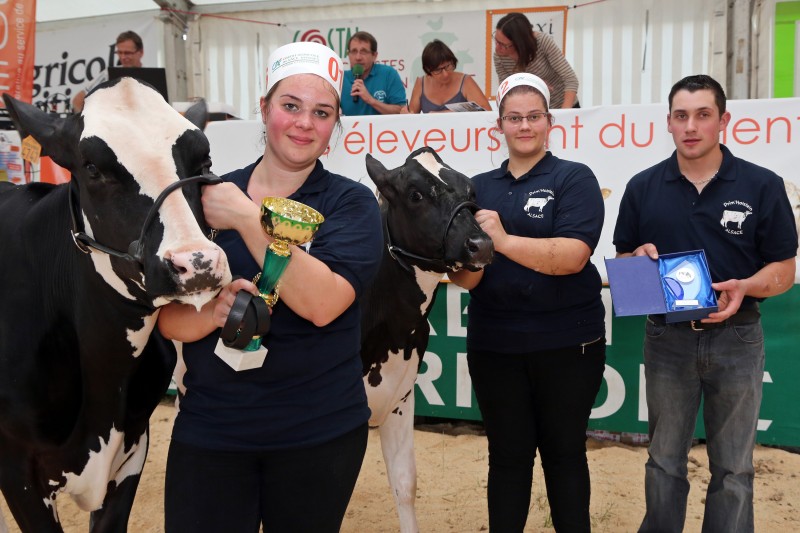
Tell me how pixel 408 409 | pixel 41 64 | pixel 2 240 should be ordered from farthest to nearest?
pixel 41 64 → pixel 408 409 → pixel 2 240

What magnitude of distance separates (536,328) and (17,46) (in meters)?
4.16

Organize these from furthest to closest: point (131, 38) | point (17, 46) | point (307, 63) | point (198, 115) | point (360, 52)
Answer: point (131, 38) → point (360, 52) → point (17, 46) → point (198, 115) → point (307, 63)

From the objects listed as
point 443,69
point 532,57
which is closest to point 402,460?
point 532,57

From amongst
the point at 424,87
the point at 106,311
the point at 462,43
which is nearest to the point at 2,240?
the point at 106,311

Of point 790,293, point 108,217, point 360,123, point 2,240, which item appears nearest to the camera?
point 108,217

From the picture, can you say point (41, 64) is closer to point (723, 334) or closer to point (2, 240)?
point (2, 240)

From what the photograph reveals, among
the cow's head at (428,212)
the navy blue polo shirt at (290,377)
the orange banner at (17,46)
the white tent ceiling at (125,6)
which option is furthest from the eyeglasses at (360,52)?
the navy blue polo shirt at (290,377)

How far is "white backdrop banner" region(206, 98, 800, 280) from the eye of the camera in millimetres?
4211

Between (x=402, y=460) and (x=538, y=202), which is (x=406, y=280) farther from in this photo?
(x=402, y=460)

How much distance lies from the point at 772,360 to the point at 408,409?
2390mm

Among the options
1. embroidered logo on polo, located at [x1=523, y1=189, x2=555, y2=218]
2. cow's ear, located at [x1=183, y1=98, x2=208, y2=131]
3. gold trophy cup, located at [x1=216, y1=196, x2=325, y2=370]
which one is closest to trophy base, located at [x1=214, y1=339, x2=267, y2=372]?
gold trophy cup, located at [x1=216, y1=196, x2=325, y2=370]

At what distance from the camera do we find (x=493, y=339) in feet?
9.24

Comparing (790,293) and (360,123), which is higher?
(360,123)

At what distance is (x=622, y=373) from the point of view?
4.62 meters
